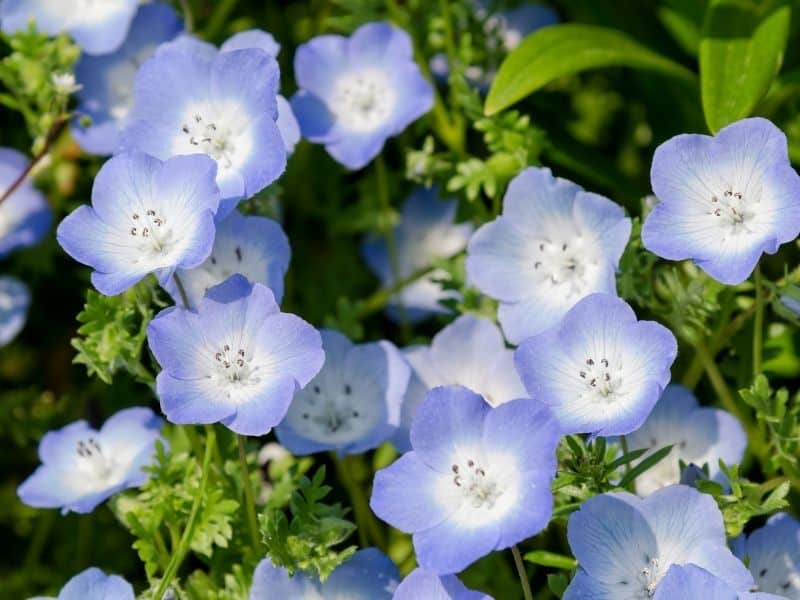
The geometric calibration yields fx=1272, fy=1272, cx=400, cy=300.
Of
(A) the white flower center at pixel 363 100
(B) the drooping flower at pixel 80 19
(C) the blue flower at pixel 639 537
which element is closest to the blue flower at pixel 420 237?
(A) the white flower center at pixel 363 100

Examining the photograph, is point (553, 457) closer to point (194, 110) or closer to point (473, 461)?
point (473, 461)

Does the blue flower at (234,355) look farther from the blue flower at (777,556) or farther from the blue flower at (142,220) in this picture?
the blue flower at (777,556)

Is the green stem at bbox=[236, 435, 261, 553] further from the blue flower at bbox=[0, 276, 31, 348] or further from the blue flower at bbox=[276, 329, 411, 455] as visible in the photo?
the blue flower at bbox=[0, 276, 31, 348]

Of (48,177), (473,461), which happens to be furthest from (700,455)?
(48,177)

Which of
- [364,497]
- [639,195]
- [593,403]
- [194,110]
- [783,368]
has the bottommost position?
[364,497]

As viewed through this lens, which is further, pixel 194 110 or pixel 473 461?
pixel 194 110

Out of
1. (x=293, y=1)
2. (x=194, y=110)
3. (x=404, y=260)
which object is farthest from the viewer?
(x=293, y=1)

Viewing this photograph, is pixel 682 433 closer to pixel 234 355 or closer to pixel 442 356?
pixel 442 356

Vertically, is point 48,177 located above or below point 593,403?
below
